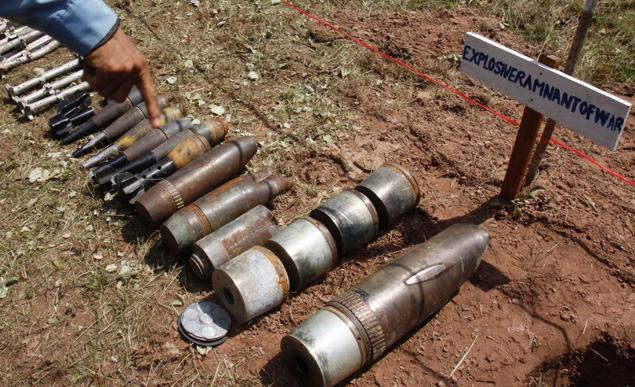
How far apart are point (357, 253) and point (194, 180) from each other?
1476mm

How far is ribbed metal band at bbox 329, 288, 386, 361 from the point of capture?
3393 millimetres

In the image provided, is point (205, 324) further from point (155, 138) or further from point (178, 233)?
point (155, 138)

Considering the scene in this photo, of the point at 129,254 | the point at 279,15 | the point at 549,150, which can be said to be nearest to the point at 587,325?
the point at 549,150

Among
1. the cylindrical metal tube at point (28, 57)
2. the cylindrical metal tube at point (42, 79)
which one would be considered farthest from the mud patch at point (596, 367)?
the cylindrical metal tube at point (28, 57)

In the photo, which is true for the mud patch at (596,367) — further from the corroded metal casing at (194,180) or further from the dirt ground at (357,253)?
the corroded metal casing at (194,180)

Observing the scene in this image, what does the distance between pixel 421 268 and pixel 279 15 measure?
4630 millimetres

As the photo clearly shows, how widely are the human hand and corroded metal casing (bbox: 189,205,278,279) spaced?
1.85m

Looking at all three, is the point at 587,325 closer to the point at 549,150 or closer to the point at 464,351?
the point at 464,351

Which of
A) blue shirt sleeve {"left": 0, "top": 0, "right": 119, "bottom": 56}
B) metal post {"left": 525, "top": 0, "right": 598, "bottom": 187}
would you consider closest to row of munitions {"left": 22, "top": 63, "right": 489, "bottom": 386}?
metal post {"left": 525, "top": 0, "right": 598, "bottom": 187}

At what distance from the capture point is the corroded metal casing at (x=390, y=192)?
4246 mm

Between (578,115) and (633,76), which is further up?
(578,115)

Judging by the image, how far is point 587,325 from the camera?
378 cm

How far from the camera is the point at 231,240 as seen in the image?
13.4ft

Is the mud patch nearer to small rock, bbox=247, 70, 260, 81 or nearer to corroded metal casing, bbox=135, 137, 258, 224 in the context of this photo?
corroded metal casing, bbox=135, 137, 258, 224
